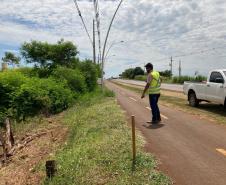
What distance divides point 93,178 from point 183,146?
3230mm

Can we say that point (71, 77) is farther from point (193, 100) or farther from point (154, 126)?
point (154, 126)

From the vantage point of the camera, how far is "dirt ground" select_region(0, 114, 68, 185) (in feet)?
29.8

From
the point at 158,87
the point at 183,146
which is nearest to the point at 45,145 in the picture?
the point at 158,87

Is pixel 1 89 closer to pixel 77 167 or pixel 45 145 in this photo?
pixel 45 145

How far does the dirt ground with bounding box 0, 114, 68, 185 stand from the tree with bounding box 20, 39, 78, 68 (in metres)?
23.0

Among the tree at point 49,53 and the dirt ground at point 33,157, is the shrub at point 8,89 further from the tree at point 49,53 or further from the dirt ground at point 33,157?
the tree at point 49,53

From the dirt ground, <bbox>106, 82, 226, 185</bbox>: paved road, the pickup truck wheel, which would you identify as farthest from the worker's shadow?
the pickup truck wheel

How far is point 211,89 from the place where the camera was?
689 inches

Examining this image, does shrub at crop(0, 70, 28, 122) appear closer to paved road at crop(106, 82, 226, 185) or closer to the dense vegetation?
the dense vegetation

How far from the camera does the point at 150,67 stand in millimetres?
12797

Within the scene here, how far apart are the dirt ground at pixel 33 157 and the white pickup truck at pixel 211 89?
6825 mm

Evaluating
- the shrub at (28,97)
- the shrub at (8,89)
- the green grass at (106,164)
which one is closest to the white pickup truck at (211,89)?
the green grass at (106,164)

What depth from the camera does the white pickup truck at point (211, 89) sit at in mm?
16531

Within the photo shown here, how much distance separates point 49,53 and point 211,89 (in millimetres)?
23736
